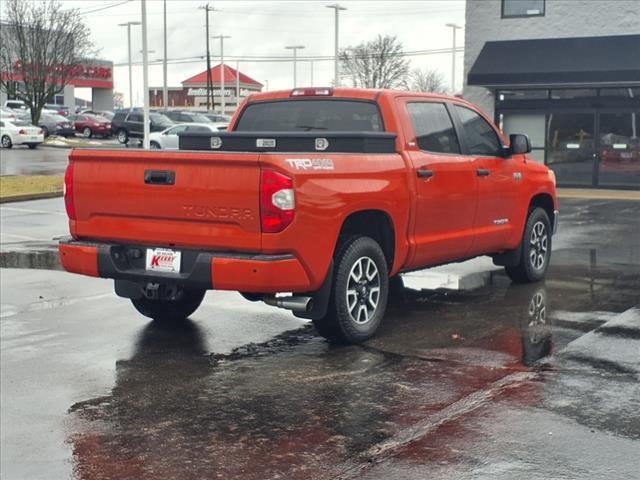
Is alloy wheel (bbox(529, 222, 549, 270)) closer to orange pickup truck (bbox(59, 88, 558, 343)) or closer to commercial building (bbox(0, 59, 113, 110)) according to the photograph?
orange pickup truck (bbox(59, 88, 558, 343))

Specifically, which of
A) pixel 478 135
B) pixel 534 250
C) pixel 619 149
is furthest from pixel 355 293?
pixel 619 149

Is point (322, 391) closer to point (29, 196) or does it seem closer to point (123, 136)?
point (29, 196)

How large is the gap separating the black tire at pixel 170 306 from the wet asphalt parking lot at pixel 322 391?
0.52 ft

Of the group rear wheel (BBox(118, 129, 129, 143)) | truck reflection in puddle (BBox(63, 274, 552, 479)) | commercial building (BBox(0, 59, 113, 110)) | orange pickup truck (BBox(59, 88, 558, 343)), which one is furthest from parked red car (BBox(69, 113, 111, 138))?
truck reflection in puddle (BBox(63, 274, 552, 479))

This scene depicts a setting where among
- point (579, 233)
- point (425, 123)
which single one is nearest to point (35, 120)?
point (579, 233)

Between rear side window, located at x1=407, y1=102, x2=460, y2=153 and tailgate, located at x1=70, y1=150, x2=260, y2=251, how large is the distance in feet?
6.98

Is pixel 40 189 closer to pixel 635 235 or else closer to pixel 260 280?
pixel 635 235

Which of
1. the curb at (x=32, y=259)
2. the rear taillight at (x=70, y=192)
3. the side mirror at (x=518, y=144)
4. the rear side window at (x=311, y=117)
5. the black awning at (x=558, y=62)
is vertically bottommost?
the curb at (x=32, y=259)

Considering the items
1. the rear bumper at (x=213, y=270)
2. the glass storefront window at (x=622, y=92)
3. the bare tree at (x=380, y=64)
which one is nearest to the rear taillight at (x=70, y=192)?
the rear bumper at (x=213, y=270)

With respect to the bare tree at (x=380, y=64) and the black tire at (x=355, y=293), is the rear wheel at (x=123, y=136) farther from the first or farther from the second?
the black tire at (x=355, y=293)

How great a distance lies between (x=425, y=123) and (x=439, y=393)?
10.2 feet

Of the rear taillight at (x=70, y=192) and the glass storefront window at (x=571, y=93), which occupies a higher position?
the glass storefront window at (x=571, y=93)

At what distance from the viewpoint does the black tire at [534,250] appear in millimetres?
9789

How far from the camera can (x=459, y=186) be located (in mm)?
8383
